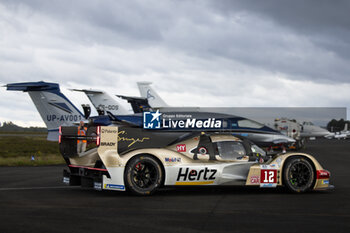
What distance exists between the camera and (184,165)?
29.8 ft

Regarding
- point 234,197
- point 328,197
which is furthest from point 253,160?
point 328,197

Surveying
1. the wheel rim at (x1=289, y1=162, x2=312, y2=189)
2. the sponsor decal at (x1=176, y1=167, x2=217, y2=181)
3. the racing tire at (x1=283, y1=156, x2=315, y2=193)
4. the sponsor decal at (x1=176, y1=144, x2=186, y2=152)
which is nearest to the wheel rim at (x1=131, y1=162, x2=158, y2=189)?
the sponsor decal at (x1=176, y1=167, x2=217, y2=181)

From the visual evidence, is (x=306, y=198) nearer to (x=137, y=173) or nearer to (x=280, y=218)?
(x=280, y=218)

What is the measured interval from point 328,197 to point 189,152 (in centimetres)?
291

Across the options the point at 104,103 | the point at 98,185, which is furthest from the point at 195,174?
the point at 104,103

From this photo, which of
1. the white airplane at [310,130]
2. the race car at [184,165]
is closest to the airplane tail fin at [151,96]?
the white airplane at [310,130]

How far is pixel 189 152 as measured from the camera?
9.40m

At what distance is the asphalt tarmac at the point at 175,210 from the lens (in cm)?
585

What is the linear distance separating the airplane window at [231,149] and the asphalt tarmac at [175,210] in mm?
831

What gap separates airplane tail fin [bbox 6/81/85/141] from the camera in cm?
2475

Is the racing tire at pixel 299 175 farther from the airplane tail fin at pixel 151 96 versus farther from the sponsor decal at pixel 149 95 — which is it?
the sponsor decal at pixel 149 95

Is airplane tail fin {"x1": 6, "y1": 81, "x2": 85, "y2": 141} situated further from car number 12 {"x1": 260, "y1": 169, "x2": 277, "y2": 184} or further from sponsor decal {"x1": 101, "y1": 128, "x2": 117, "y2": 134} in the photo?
car number 12 {"x1": 260, "y1": 169, "x2": 277, "y2": 184}

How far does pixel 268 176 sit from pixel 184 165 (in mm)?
1785

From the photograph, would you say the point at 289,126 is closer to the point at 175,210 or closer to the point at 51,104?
the point at 51,104
